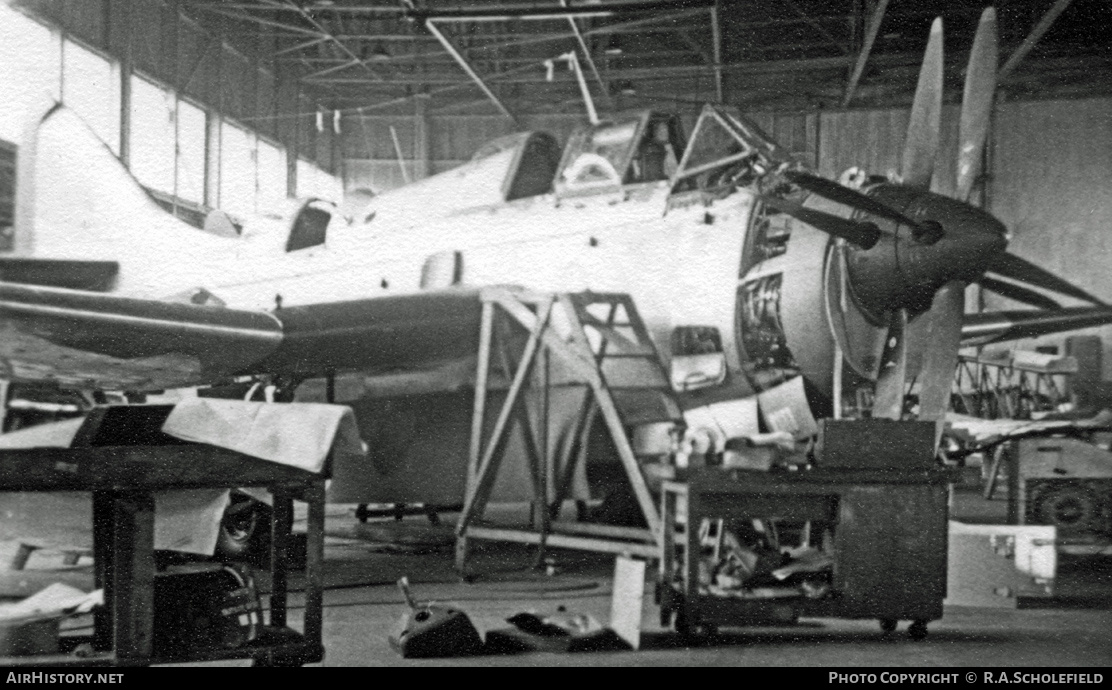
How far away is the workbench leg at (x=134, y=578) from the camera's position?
132 inches

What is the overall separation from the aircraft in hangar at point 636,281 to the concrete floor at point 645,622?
1.08 m

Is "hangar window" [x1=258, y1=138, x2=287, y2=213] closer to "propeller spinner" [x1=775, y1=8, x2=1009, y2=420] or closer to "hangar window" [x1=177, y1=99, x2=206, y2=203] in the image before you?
"hangar window" [x1=177, y1=99, x2=206, y2=203]

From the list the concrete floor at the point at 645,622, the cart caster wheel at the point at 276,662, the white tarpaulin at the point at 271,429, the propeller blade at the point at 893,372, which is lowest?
the concrete floor at the point at 645,622

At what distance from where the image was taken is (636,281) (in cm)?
678

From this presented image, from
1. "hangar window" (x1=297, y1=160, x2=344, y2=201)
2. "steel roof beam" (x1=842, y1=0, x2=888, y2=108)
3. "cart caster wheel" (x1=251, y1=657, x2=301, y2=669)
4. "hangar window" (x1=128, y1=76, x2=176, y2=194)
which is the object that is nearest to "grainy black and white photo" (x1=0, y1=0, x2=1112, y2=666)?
"cart caster wheel" (x1=251, y1=657, x2=301, y2=669)

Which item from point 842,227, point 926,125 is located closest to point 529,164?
point 926,125

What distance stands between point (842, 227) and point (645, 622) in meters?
2.20

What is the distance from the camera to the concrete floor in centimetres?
405

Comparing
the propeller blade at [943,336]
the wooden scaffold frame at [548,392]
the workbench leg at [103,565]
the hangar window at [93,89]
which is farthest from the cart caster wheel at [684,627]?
the hangar window at [93,89]

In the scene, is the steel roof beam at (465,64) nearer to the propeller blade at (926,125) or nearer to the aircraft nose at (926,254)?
the propeller blade at (926,125)

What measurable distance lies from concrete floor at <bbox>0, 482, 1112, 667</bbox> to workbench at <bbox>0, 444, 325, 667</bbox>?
14.0 inches

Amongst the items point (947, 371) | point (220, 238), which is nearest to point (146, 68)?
point (220, 238)

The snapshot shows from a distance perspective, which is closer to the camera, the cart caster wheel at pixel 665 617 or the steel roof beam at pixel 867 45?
the cart caster wheel at pixel 665 617
